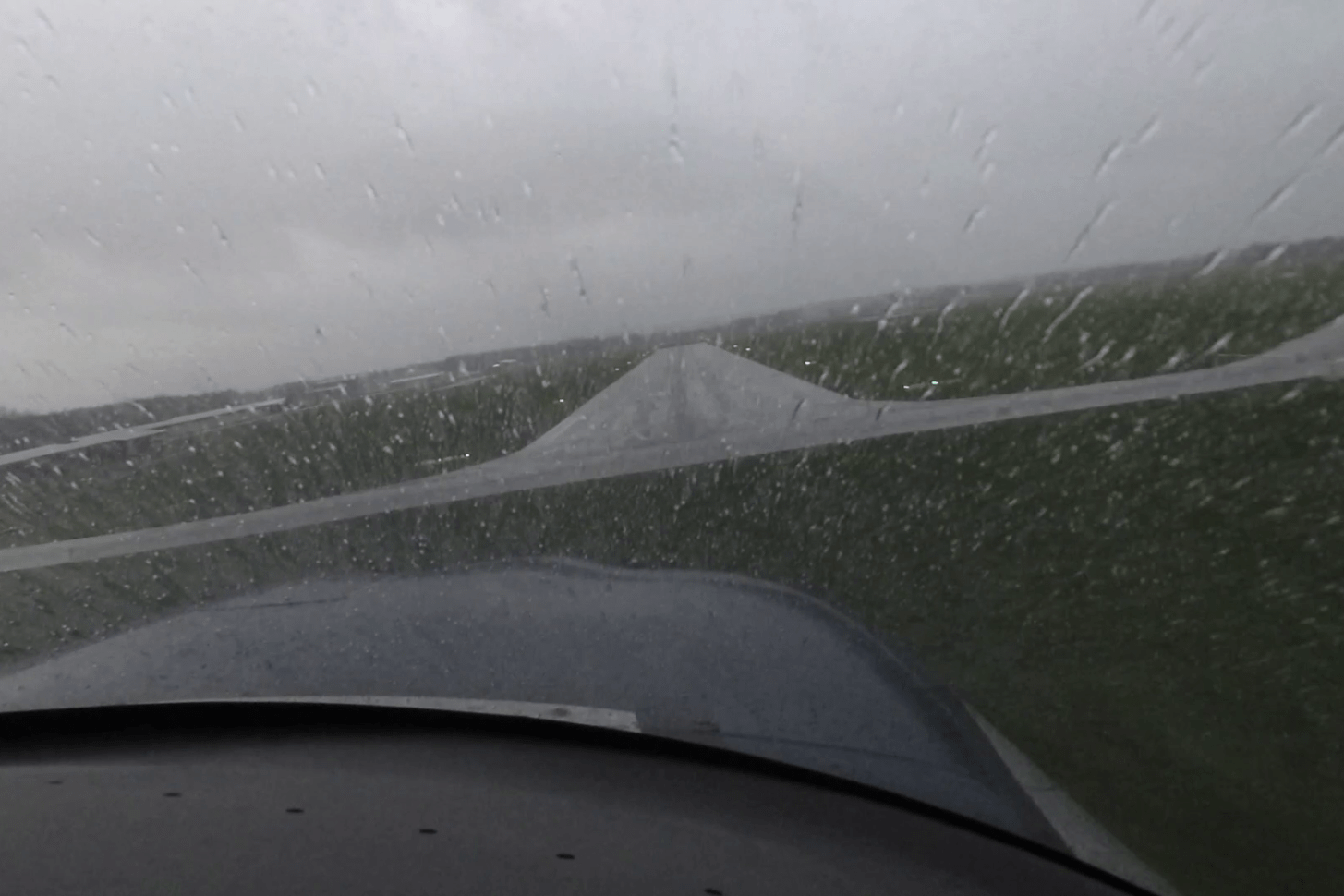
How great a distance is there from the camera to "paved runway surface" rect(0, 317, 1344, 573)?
10500 millimetres

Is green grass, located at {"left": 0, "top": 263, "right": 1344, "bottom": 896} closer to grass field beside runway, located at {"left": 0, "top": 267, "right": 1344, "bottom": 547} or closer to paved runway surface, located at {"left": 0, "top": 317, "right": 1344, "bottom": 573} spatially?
grass field beside runway, located at {"left": 0, "top": 267, "right": 1344, "bottom": 547}

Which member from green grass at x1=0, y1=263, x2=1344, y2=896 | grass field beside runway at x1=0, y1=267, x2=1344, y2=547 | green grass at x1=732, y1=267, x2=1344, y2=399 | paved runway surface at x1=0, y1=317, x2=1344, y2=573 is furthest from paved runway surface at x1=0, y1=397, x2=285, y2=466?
green grass at x1=732, y1=267, x2=1344, y2=399

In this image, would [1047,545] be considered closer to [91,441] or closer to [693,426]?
[693,426]

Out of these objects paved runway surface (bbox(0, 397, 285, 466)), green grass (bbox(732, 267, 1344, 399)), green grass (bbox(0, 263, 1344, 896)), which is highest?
green grass (bbox(732, 267, 1344, 399))

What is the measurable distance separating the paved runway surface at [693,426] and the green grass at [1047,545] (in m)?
0.38

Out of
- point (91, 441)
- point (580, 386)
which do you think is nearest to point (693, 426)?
point (580, 386)

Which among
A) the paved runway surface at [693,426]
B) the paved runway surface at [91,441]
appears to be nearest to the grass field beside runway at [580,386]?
the paved runway surface at [91,441]

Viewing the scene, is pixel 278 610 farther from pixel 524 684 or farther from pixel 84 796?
pixel 84 796

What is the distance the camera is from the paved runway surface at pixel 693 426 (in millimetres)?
10500

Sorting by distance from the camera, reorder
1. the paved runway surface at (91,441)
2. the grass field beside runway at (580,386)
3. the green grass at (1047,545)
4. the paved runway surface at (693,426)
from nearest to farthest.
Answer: the green grass at (1047,545) < the grass field beside runway at (580,386) < the paved runway surface at (693,426) < the paved runway surface at (91,441)

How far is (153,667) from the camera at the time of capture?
16.2ft

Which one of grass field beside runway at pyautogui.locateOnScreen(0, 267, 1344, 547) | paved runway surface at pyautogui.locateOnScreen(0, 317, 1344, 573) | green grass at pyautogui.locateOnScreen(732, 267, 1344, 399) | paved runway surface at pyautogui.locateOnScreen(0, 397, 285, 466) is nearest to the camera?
green grass at pyautogui.locateOnScreen(732, 267, 1344, 399)

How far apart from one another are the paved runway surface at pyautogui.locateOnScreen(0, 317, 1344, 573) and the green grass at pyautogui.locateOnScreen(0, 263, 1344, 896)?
1.26 ft

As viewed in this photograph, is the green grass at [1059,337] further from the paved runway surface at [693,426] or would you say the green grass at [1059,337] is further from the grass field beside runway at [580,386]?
the paved runway surface at [693,426]
